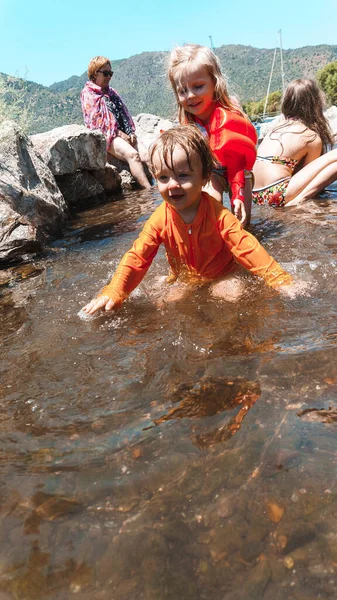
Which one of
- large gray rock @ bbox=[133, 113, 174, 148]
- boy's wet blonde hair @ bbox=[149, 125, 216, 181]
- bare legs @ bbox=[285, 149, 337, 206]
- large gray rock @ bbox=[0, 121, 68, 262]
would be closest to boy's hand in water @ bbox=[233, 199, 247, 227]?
boy's wet blonde hair @ bbox=[149, 125, 216, 181]

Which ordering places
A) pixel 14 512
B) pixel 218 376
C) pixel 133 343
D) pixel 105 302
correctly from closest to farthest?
pixel 14 512
pixel 218 376
pixel 133 343
pixel 105 302

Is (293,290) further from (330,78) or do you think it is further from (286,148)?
(330,78)

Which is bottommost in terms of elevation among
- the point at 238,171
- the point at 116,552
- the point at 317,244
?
the point at 317,244

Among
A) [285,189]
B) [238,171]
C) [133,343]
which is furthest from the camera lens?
[285,189]

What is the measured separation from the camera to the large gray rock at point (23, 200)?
4.63 m

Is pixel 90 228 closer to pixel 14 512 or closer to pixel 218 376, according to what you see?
pixel 218 376

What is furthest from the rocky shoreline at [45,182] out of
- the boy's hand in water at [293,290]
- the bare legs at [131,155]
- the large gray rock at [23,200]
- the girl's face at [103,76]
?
the boy's hand in water at [293,290]

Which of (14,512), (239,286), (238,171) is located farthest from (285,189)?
(14,512)

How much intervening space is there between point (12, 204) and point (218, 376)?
13.3 ft

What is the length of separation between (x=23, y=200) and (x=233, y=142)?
270 cm

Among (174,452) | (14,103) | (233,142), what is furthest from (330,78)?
(174,452)

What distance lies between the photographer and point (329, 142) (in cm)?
592

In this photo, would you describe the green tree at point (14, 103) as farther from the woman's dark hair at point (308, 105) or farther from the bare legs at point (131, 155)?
the woman's dark hair at point (308, 105)

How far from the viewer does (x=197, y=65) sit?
11.8 ft
